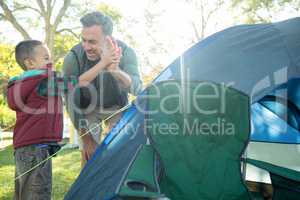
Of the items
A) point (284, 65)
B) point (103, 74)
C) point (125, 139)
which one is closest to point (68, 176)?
point (103, 74)

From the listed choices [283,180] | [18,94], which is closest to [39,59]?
[18,94]

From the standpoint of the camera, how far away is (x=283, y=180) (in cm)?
246

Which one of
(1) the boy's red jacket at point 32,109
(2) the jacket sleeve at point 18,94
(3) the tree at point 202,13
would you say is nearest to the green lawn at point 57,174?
(1) the boy's red jacket at point 32,109

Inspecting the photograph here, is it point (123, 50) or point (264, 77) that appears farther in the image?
point (123, 50)

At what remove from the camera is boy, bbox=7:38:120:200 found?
105 inches

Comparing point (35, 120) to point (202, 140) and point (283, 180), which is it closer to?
point (202, 140)

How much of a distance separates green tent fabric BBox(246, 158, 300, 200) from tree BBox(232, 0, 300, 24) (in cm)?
1529

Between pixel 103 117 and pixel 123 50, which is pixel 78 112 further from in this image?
pixel 123 50

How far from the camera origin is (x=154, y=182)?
6.59ft

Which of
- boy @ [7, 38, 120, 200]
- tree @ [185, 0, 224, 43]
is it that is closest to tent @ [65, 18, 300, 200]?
boy @ [7, 38, 120, 200]

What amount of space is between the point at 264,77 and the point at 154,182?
1048 mm

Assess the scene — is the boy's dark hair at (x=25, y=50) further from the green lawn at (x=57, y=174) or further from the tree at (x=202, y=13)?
the tree at (x=202, y=13)

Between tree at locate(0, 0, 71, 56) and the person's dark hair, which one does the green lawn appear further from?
A: tree at locate(0, 0, 71, 56)

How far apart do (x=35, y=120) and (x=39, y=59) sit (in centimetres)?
48
